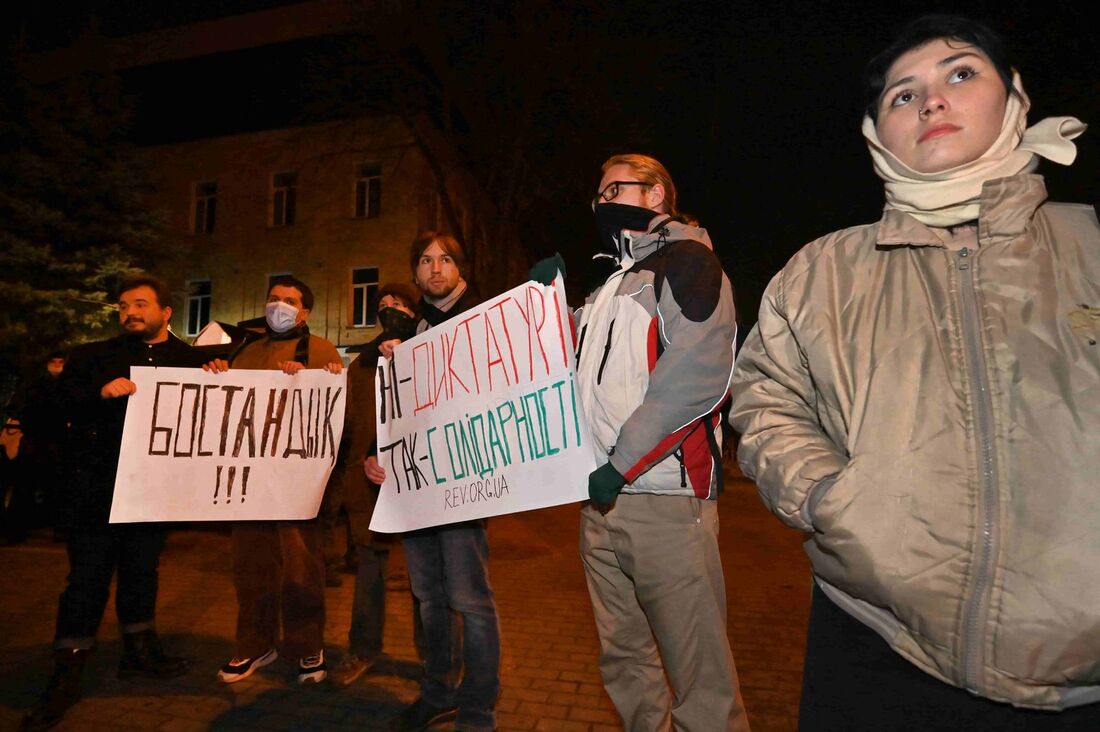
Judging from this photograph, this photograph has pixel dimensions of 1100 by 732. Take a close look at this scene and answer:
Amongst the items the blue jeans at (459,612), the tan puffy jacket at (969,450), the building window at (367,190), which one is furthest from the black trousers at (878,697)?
the building window at (367,190)

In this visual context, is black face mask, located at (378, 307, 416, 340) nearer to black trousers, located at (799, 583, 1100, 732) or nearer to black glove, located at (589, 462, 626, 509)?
black glove, located at (589, 462, 626, 509)

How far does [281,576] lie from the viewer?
4078 mm

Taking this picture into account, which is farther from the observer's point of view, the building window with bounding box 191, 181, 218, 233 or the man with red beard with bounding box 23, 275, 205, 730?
the building window with bounding box 191, 181, 218, 233

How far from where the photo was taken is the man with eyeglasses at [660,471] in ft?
7.43

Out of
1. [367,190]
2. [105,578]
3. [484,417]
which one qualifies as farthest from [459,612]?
[367,190]

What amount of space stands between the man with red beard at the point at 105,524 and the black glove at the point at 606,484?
8.90ft

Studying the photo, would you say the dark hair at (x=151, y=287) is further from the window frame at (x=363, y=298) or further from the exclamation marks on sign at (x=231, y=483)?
the window frame at (x=363, y=298)

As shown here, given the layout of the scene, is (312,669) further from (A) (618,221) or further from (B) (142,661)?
(A) (618,221)

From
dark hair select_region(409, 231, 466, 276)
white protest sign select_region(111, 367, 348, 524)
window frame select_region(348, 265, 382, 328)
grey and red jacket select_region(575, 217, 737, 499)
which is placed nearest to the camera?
grey and red jacket select_region(575, 217, 737, 499)

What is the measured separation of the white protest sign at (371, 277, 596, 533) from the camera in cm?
262

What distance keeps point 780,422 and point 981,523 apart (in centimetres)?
46

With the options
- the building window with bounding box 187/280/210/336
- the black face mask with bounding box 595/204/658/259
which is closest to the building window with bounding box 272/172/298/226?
the building window with bounding box 187/280/210/336

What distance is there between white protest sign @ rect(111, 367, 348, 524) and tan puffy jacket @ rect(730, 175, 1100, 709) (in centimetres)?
312

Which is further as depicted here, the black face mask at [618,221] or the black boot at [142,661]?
the black boot at [142,661]
